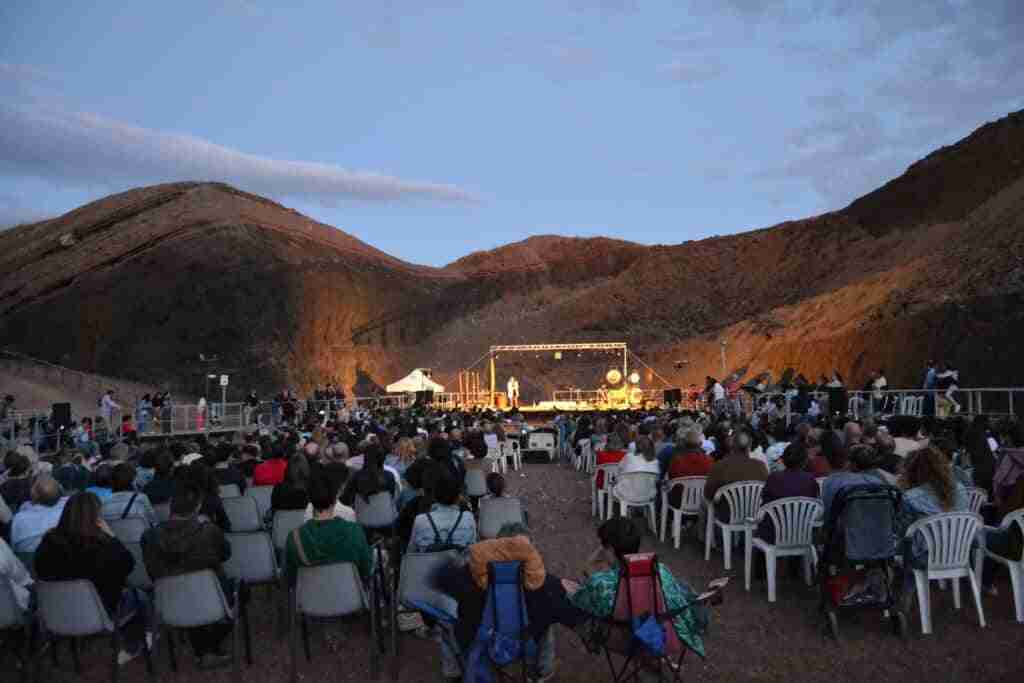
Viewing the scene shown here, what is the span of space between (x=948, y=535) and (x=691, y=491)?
3.09m

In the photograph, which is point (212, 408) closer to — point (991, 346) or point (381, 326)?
point (991, 346)

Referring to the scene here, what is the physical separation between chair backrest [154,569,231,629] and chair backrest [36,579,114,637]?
0.30 meters

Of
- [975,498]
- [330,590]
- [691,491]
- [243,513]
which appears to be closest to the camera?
[330,590]

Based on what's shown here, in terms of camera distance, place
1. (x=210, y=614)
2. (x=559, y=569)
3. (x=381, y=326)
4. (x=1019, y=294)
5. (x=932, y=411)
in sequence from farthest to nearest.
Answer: (x=381, y=326) < (x=1019, y=294) < (x=932, y=411) < (x=559, y=569) < (x=210, y=614)

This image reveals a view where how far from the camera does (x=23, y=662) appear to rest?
539cm

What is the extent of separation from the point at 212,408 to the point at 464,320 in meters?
46.4

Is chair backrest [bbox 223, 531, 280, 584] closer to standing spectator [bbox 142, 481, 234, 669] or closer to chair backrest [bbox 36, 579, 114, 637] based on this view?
standing spectator [bbox 142, 481, 234, 669]

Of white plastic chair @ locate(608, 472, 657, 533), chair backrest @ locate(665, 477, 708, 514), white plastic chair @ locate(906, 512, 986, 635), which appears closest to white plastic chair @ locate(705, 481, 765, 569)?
chair backrest @ locate(665, 477, 708, 514)

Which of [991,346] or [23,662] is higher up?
[991,346]

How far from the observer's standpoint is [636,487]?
383 inches

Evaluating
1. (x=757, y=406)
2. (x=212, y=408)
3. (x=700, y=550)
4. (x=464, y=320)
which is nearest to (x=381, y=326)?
(x=464, y=320)

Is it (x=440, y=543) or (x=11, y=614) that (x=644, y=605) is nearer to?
(x=440, y=543)

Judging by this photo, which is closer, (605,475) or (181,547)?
(181,547)

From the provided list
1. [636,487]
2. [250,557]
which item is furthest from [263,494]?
[636,487]
